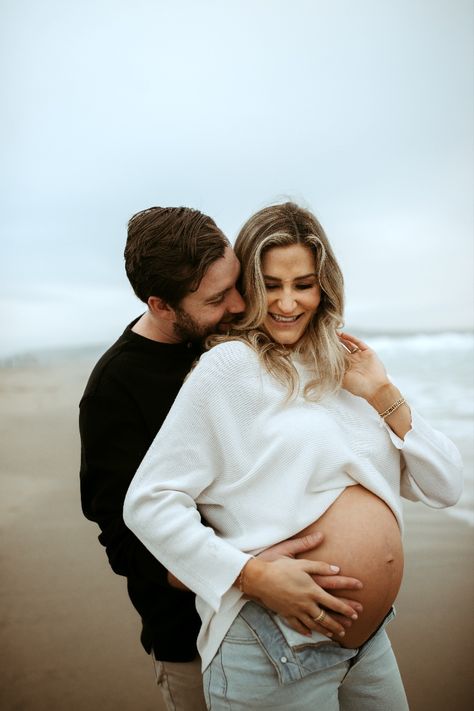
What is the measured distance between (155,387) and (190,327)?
169 millimetres

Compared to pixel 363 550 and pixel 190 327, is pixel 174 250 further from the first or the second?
pixel 363 550

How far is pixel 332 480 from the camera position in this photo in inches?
48.8

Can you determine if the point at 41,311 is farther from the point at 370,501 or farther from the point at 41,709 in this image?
the point at 370,501

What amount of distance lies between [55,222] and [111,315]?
2.08 ft

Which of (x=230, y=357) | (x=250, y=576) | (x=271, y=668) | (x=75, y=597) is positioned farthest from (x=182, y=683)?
(x=75, y=597)

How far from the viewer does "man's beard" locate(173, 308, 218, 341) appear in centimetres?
146

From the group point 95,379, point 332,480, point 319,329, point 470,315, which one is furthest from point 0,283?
point 470,315

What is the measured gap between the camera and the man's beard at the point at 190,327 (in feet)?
4.77

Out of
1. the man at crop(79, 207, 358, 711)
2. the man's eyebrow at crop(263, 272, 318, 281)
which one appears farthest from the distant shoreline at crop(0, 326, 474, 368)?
the man's eyebrow at crop(263, 272, 318, 281)

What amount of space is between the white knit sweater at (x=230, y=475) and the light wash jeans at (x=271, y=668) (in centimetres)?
3

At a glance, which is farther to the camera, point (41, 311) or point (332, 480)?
point (41, 311)

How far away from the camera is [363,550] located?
1206 mm

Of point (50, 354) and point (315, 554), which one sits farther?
point (50, 354)

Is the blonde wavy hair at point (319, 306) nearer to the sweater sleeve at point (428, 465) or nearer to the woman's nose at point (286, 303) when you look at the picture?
the woman's nose at point (286, 303)
